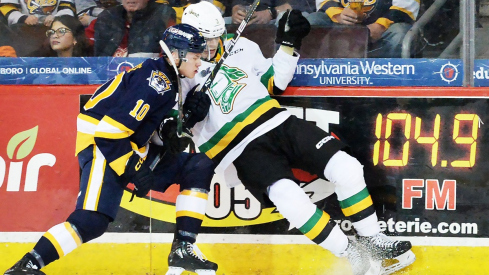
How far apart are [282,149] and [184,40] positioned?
2.37 feet

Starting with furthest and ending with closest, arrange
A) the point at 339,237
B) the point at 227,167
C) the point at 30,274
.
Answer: the point at 227,167 < the point at 339,237 < the point at 30,274

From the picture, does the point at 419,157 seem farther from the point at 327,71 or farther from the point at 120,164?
the point at 120,164

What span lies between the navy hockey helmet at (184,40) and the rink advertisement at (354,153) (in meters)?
0.64

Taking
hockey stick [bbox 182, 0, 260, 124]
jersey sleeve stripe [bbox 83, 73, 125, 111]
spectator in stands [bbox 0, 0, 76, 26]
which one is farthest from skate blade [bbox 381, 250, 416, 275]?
spectator in stands [bbox 0, 0, 76, 26]

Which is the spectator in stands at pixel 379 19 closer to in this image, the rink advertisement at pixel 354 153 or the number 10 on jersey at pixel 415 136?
the rink advertisement at pixel 354 153

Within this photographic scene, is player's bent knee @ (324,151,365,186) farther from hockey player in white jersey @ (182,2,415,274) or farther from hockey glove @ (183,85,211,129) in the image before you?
hockey glove @ (183,85,211,129)

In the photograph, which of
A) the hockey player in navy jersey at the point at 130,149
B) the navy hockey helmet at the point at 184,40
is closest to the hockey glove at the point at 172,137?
the hockey player in navy jersey at the point at 130,149

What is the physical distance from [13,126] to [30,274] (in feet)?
3.20

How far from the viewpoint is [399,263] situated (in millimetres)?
3262

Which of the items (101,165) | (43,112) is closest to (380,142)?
(101,165)

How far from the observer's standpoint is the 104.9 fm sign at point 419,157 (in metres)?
3.34

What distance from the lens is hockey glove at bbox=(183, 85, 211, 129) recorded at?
3.07 meters

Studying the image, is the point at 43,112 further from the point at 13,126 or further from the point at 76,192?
the point at 76,192

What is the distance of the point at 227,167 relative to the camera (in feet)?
10.9
